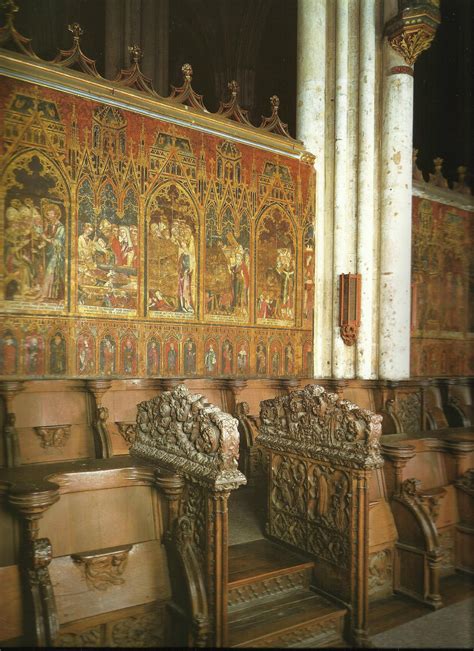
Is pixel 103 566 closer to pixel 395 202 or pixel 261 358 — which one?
pixel 261 358

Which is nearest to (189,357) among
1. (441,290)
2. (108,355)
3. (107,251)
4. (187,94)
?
(108,355)

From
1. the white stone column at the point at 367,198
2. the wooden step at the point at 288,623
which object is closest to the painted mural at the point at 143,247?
the white stone column at the point at 367,198

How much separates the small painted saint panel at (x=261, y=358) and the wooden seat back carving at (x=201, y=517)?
12.4ft

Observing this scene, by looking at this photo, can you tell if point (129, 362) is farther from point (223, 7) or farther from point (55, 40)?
point (223, 7)

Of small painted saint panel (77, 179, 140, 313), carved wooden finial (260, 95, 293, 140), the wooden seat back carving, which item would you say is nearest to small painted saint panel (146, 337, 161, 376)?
small painted saint panel (77, 179, 140, 313)

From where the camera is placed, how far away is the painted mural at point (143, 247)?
535cm

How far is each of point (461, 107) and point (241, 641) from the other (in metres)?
12.2

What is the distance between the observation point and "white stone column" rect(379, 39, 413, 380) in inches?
300

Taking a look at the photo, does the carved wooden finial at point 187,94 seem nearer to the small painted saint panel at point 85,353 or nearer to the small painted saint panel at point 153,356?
the small painted saint panel at point 153,356

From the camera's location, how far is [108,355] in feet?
19.1

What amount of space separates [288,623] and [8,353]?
10.9 ft

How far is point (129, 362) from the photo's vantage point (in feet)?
19.6

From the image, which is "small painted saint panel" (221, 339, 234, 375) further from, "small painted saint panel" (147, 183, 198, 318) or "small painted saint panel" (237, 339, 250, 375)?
"small painted saint panel" (147, 183, 198, 318)

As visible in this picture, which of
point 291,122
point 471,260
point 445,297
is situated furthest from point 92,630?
point 291,122
